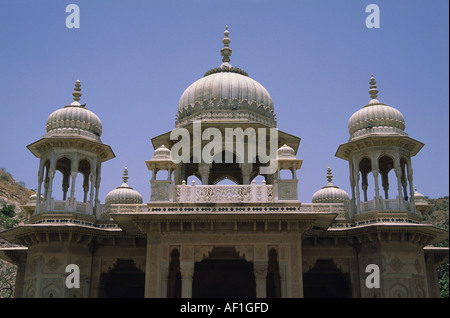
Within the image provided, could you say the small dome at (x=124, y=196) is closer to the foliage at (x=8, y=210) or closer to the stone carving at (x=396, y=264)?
the stone carving at (x=396, y=264)

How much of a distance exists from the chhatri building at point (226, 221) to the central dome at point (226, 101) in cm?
5

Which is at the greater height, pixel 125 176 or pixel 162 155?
pixel 125 176

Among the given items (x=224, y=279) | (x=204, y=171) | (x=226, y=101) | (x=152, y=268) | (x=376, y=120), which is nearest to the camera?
(x=152, y=268)

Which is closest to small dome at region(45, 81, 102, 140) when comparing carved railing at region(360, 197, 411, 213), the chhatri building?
the chhatri building

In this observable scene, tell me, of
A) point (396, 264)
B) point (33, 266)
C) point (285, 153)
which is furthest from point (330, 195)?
point (33, 266)

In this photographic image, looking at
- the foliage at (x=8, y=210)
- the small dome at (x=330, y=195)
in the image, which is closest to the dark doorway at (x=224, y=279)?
the small dome at (x=330, y=195)

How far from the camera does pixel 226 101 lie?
2103 cm

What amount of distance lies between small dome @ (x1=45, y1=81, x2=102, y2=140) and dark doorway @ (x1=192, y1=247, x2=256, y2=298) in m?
7.01

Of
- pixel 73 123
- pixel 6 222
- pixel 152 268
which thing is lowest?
pixel 152 268

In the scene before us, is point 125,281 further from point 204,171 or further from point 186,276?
point 204,171

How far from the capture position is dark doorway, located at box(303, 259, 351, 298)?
71.4 feet

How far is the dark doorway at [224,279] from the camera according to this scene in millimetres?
21859

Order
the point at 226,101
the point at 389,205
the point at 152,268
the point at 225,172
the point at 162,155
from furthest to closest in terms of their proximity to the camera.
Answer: the point at 225,172
the point at 226,101
the point at 389,205
the point at 162,155
the point at 152,268

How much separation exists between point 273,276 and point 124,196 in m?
8.76
